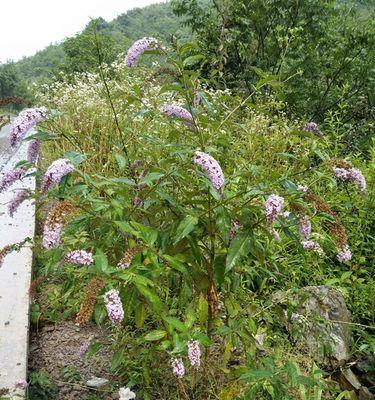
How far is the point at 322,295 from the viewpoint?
2951 mm

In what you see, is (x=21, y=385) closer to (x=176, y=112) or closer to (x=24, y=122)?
(x=24, y=122)

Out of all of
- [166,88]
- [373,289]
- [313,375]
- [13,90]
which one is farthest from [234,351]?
[13,90]

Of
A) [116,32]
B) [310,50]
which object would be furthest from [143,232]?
[116,32]

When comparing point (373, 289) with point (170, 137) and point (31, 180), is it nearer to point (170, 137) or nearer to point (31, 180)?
point (170, 137)

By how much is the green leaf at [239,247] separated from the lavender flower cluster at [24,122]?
832 mm

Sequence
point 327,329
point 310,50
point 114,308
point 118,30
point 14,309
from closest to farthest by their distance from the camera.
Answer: point 114,308, point 14,309, point 327,329, point 310,50, point 118,30

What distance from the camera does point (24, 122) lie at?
173cm

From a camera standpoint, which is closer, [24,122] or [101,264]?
[101,264]

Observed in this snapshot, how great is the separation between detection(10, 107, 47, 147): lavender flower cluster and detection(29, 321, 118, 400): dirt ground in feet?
3.78

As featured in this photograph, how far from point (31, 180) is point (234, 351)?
388 centimetres

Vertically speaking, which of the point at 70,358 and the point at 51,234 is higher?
the point at 51,234

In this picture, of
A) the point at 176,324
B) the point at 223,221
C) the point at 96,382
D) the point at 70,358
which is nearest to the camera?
the point at 223,221

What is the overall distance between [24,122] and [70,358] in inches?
58.8

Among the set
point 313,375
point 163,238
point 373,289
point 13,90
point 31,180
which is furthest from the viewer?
point 13,90
